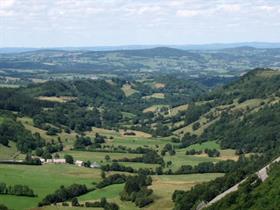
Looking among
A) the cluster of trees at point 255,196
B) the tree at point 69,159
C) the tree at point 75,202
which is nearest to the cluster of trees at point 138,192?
the tree at point 75,202

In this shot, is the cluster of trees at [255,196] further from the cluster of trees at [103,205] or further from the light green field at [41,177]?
the light green field at [41,177]

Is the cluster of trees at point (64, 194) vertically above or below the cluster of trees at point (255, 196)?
below

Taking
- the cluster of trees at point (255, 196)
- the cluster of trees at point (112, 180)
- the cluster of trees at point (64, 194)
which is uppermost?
the cluster of trees at point (255, 196)

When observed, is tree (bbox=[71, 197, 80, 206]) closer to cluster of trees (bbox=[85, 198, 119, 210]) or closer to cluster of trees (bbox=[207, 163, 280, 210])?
cluster of trees (bbox=[85, 198, 119, 210])

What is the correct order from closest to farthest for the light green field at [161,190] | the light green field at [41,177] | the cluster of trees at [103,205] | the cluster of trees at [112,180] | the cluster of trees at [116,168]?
the cluster of trees at [103,205] < the light green field at [161,190] < the light green field at [41,177] < the cluster of trees at [112,180] < the cluster of trees at [116,168]

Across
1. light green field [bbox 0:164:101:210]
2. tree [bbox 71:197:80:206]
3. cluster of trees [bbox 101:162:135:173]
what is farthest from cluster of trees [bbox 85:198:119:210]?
cluster of trees [bbox 101:162:135:173]
